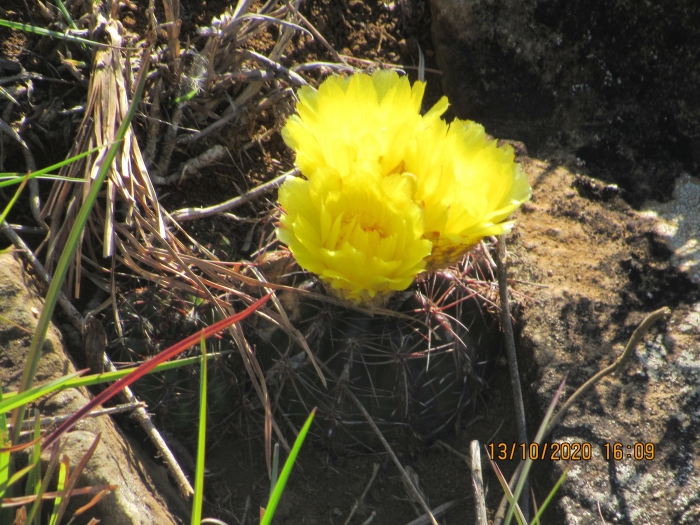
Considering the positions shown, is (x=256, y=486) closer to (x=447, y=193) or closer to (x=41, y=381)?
(x=41, y=381)

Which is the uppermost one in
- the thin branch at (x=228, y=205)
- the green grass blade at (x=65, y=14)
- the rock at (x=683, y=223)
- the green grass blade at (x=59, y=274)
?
the rock at (x=683, y=223)

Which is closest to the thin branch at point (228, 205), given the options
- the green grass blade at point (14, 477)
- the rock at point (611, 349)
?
the rock at point (611, 349)

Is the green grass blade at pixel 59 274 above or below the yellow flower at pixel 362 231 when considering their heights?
below

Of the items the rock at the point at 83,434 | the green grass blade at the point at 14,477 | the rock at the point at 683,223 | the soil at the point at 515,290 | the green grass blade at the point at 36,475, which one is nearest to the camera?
the green grass blade at the point at 14,477

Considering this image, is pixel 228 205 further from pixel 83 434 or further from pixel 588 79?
pixel 588 79

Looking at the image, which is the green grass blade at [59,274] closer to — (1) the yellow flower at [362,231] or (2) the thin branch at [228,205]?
(1) the yellow flower at [362,231]
